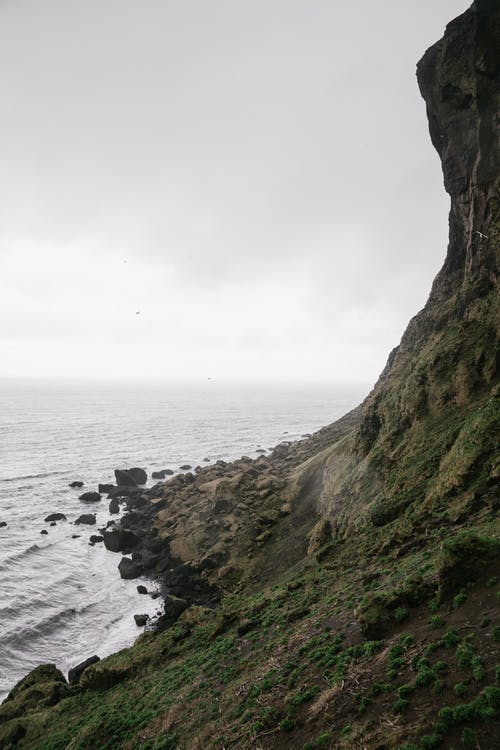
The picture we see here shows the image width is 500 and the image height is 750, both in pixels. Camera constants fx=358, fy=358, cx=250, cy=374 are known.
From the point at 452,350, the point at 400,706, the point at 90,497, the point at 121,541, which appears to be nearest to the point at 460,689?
the point at 400,706

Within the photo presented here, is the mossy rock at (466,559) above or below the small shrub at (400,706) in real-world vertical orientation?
above

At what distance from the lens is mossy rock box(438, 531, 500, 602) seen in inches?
508

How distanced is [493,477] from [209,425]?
12378cm

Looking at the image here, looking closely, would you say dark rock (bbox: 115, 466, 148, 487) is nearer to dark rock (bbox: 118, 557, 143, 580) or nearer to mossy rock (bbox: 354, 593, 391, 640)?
dark rock (bbox: 118, 557, 143, 580)

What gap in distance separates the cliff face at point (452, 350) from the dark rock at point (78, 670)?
68.3ft

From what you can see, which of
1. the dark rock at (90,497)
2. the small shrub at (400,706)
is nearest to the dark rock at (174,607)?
the small shrub at (400,706)

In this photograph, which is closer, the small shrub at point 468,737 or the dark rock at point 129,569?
the small shrub at point 468,737

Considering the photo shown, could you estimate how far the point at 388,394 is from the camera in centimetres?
3494

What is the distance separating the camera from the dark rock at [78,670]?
24.2m

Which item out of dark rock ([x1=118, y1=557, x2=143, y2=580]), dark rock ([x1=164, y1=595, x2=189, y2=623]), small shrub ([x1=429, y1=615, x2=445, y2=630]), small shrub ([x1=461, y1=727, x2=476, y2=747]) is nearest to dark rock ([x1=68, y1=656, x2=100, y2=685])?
dark rock ([x1=164, y1=595, x2=189, y2=623])

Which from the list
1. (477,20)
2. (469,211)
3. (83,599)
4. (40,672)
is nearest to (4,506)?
(83,599)

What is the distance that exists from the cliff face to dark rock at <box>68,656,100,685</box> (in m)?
20.8

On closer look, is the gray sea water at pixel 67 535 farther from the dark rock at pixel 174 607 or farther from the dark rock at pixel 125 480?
the dark rock at pixel 125 480

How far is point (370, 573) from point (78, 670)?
71.2ft
